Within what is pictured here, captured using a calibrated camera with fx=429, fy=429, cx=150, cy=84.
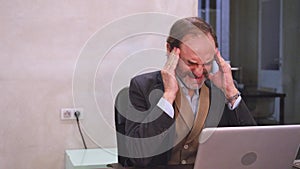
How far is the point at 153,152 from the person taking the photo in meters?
→ 2.00

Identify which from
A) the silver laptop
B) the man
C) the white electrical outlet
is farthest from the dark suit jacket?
the white electrical outlet

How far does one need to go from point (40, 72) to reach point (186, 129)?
134cm

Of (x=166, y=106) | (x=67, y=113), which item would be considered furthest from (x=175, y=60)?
(x=67, y=113)

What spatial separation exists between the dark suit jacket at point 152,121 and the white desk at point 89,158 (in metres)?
0.65

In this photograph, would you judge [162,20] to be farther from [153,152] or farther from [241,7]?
[153,152]

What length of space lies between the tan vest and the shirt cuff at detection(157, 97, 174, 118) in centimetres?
7

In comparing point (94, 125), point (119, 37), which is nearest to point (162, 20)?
point (119, 37)

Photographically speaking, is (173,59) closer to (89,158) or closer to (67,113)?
(89,158)

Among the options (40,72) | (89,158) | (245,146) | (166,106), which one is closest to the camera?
(245,146)

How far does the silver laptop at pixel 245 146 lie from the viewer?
4.76 feet

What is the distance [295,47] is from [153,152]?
2371 mm

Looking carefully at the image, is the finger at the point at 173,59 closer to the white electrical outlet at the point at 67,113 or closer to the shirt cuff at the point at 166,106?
the shirt cuff at the point at 166,106

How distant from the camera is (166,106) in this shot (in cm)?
200

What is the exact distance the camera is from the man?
6.59 feet
